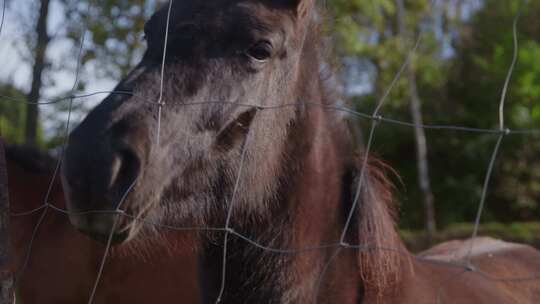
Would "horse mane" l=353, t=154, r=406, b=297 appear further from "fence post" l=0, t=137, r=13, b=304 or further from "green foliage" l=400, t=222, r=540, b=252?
"green foliage" l=400, t=222, r=540, b=252

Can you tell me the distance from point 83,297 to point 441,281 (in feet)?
7.85

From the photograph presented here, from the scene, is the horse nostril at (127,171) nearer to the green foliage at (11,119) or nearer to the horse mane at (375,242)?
the horse mane at (375,242)

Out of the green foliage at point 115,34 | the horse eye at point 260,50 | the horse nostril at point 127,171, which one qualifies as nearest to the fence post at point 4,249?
the horse nostril at point 127,171

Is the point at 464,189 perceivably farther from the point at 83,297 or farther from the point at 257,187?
the point at 257,187

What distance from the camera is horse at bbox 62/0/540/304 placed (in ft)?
6.20

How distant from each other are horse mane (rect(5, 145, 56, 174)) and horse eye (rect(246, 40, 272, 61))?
8.94 feet

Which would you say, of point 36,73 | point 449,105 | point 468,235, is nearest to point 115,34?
point 36,73

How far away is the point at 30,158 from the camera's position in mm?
4477

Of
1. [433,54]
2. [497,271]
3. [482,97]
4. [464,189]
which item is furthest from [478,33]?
[497,271]

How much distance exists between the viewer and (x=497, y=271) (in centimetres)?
320

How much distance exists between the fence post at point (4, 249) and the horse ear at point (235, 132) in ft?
2.19

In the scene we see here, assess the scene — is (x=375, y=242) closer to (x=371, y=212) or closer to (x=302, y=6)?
(x=371, y=212)

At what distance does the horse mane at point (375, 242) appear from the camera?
2.26 meters

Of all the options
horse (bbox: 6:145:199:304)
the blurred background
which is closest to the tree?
the blurred background
